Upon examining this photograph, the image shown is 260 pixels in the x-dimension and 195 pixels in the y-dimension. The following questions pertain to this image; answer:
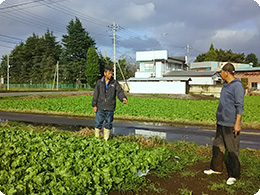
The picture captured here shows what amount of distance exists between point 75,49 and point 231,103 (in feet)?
202

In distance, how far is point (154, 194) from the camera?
12.6ft

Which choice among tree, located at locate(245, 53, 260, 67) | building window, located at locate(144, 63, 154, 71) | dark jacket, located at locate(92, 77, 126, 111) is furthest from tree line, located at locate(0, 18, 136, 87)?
dark jacket, located at locate(92, 77, 126, 111)

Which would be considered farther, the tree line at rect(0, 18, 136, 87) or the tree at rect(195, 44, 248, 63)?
the tree at rect(195, 44, 248, 63)

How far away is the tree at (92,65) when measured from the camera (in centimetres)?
5912

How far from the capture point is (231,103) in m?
4.56

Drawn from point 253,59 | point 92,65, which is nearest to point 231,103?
point 92,65

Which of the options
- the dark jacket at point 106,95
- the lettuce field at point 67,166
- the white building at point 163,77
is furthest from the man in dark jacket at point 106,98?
the white building at point 163,77

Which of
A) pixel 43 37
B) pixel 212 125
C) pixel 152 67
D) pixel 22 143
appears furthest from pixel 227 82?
pixel 43 37

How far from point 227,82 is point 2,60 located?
99.8 m

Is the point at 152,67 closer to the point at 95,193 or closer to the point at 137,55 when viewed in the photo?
the point at 137,55

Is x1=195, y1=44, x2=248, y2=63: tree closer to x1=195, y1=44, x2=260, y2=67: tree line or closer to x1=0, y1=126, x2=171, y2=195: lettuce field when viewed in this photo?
x1=195, y1=44, x2=260, y2=67: tree line

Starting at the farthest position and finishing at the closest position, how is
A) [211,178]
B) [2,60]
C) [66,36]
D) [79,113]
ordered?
[2,60] → [66,36] → [79,113] → [211,178]

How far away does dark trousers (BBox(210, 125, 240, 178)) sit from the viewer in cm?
451

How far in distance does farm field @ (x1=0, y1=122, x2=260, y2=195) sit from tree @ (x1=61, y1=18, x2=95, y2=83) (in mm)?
58008
